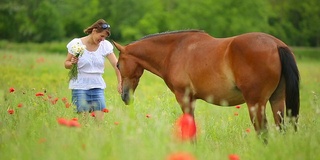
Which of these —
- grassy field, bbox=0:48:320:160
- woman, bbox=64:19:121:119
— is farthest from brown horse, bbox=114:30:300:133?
woman, bbox=64:19:121:119

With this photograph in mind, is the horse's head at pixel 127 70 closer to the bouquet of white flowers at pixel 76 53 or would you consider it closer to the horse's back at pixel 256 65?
the bouquet of white flowers at pixel 76 53

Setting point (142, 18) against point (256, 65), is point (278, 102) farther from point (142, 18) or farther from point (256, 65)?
point (142, 18)

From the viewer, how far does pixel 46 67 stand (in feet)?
61.3

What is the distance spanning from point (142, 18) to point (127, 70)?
4569cm

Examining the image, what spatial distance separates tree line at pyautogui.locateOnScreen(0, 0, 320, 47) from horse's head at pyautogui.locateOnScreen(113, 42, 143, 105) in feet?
125

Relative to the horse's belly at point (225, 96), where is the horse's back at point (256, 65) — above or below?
above

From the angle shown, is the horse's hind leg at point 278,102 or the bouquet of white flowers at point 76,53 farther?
the bouquet of white flowers at point 76,53

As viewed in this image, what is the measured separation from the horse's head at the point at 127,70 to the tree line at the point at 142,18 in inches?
1497

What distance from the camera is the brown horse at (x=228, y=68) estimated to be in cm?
541

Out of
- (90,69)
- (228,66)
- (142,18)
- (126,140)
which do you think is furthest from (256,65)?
(142,18)

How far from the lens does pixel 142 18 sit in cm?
5206

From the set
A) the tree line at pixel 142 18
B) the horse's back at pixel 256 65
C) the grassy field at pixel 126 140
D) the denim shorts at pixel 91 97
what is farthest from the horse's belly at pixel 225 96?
the tree line at pixel 142 18

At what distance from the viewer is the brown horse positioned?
213 inches

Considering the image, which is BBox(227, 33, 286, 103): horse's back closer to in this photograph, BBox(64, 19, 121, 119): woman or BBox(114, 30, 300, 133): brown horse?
BBox(114, 30, 300, 133): brown horse
